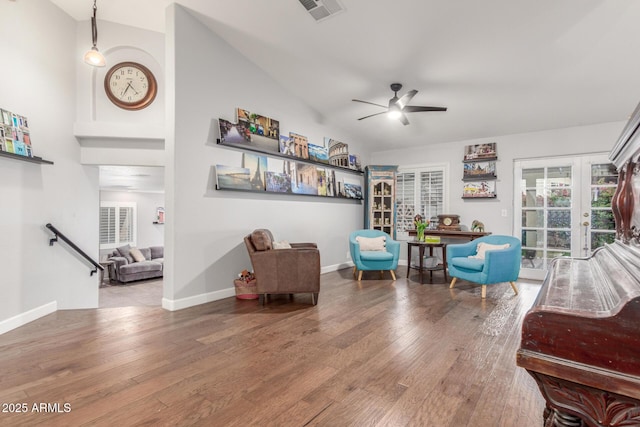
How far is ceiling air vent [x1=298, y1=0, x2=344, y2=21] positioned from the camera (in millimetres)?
2967

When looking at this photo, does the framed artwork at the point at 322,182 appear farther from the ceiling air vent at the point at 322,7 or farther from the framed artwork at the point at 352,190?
the ceiling air vent at the point at 322,7

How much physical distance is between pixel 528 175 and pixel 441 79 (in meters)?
2.68

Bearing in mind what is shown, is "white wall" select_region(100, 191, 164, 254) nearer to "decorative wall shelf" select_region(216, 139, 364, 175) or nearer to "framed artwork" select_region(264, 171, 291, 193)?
"decorative wall shelf" select_region(216, 139, 364, 175)

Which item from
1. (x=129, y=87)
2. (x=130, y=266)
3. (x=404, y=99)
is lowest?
(x=130, y=266)

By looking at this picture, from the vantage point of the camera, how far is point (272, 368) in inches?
82.7

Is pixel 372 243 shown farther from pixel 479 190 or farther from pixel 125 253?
pixel 125 253

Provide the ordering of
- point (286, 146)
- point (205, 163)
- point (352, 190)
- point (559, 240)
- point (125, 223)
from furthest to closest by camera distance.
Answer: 1. point (125, 223)
2. point (352, 190)
3. point (559, 240)
4. point (286, 146)
5. point (205, 163)

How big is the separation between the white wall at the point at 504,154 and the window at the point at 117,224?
352 inches

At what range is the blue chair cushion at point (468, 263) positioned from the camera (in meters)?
4.02

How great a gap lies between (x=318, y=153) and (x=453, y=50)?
2.61m

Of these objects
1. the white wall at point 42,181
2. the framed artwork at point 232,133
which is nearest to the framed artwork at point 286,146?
the framed artwork at point 232,133

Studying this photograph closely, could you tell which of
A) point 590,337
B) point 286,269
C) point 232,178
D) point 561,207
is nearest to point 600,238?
point 561,207

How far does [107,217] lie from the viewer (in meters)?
9.62

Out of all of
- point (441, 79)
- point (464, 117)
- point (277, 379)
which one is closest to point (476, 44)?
point (441, 79)
